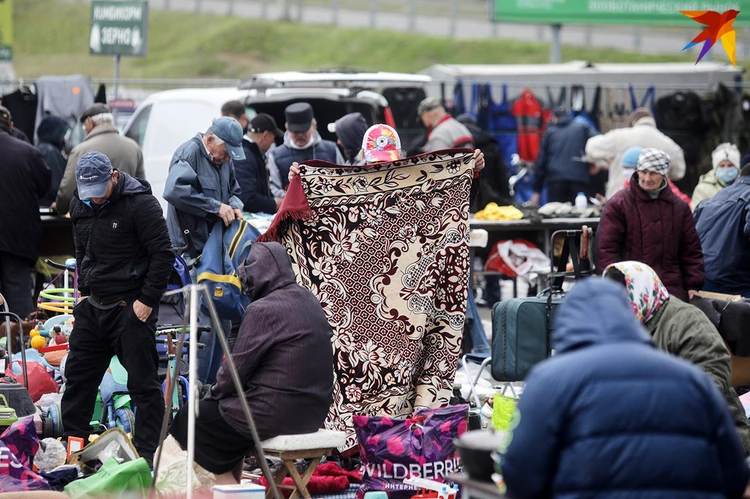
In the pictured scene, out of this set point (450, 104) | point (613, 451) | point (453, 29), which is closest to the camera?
point (613, 451)

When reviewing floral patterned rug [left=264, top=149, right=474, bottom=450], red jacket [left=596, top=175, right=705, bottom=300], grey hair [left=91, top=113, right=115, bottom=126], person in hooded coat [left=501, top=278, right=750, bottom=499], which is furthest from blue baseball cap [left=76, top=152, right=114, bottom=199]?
person in hooded coat [left=501, top=278, right=750, bottom=499]

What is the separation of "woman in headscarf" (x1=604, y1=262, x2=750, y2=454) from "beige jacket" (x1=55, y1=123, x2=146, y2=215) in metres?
5.62

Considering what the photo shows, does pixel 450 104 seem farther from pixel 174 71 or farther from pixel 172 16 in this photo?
pixel 172 16

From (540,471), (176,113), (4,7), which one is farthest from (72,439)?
(4,7)

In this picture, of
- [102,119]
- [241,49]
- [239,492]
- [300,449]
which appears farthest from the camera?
[241,49]

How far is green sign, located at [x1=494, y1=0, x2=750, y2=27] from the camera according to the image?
74.1ft

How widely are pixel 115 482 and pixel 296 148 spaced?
4615mm

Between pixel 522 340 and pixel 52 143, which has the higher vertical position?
pixel 52 143

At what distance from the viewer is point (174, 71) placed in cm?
3644

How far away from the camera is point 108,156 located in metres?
10.3

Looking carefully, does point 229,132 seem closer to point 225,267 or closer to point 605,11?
point 225,267

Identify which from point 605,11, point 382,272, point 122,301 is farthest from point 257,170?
point 605,11

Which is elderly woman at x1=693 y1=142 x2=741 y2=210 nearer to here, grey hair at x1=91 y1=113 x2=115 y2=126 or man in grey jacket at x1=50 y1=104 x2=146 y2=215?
man in grey jacket at x1=50 y1=104 x2=146 y2=215

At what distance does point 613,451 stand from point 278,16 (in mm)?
38618
